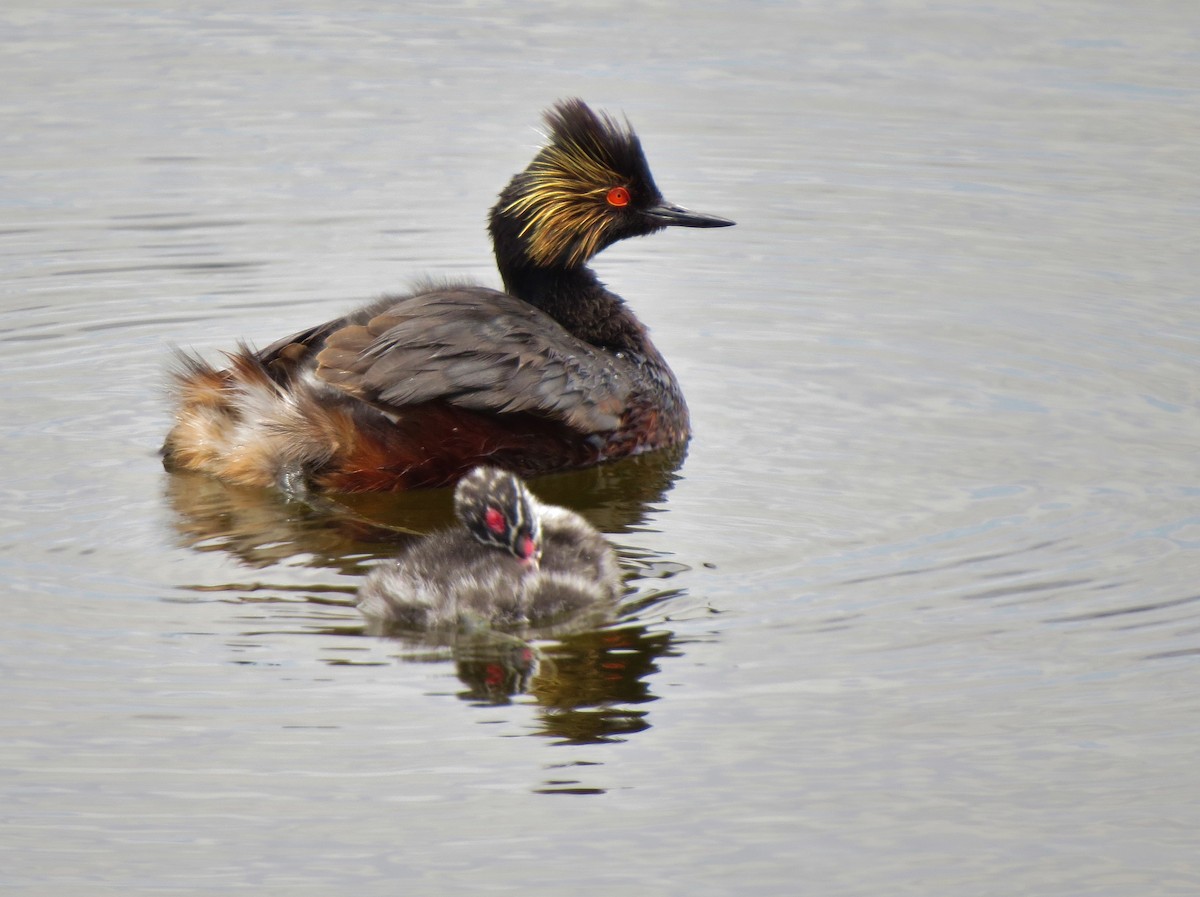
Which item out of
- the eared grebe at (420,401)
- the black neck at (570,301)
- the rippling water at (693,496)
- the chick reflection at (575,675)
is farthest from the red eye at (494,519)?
the black neck at (570,301)

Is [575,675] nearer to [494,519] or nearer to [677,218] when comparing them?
[494,519]

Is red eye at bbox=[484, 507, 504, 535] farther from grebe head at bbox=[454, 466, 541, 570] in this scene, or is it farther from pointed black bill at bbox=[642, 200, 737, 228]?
pointed black bill at bbox=[642, 200, 737, 228]

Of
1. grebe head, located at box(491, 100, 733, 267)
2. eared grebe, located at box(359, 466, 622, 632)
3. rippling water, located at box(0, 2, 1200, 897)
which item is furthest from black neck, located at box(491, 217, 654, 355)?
eared grebe, located at box(359, 466, 622, 632)

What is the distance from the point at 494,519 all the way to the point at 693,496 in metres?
1.48

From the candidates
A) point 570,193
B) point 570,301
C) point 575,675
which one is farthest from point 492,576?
point 570,193

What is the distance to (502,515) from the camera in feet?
21.6

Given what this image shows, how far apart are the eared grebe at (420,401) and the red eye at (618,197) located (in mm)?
420

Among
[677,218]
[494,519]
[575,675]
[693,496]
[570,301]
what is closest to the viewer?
[575,675]

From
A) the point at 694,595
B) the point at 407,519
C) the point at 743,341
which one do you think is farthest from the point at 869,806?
the point at 743,341

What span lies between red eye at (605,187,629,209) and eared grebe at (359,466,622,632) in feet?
7.99

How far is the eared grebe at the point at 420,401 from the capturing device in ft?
25.6

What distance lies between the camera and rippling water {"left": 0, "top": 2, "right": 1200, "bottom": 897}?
533 centimetres

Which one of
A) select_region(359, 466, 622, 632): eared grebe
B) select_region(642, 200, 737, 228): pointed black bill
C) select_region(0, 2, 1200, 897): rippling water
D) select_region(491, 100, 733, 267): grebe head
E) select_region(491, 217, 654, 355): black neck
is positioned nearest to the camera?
select_region(0, 2, 1200, 897): rippling water

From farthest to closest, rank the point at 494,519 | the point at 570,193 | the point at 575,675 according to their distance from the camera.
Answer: the point at 570,193, the point at 494,519, the point at 575,675
